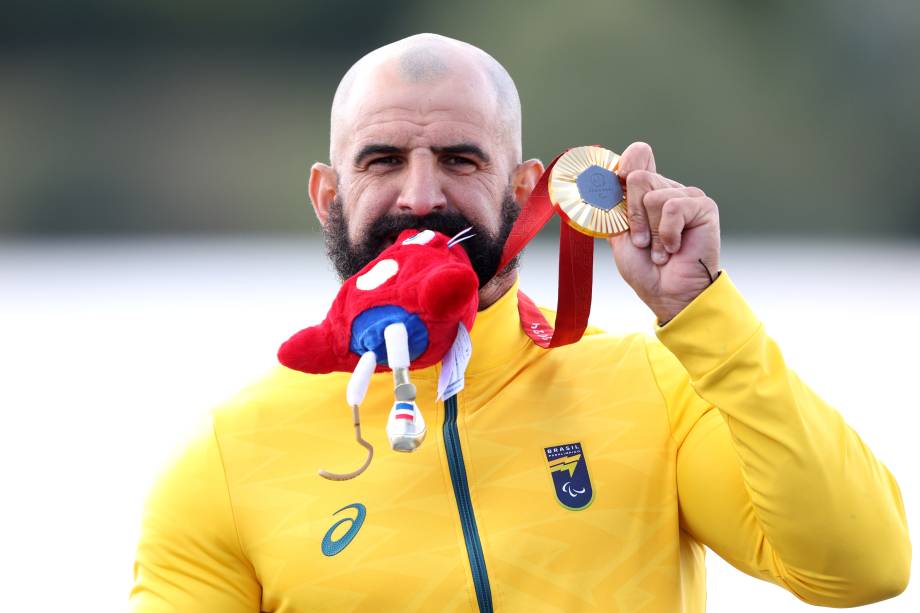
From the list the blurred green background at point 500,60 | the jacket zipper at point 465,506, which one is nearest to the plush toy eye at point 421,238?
the jacket zipper at point 465,506

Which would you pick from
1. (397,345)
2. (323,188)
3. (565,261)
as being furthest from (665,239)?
(323,188)

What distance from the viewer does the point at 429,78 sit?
1.54 m

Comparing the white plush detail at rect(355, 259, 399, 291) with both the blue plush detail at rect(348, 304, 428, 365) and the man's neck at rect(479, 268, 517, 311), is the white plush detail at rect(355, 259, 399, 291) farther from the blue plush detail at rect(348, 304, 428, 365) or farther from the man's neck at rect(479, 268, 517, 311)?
the man's neck at rect(479, 268, 517, 311)

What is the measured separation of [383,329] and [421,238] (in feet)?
0.57

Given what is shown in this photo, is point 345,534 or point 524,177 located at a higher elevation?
point 524,177

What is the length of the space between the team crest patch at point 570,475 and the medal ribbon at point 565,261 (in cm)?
14

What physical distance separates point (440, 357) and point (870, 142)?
741 centimetres

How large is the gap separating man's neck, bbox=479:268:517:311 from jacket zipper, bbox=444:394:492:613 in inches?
6.2

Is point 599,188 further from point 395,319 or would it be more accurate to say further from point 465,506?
point 465,506

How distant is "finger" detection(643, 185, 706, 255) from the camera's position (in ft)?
3.86

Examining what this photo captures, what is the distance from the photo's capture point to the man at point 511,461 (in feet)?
3.85

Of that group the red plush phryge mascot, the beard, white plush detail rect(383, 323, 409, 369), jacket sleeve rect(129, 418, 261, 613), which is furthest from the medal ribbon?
jacket sleeve rect(129, 418, 261, 613)

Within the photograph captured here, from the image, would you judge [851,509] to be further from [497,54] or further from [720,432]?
[497,54]

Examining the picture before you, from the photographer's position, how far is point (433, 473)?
4.55 feet
